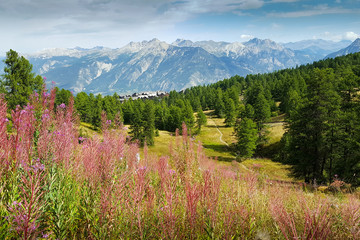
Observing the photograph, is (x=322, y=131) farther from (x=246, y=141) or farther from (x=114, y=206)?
(x=114, y=206)

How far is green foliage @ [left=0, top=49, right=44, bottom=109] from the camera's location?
3068cm

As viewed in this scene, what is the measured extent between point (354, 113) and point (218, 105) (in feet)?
256

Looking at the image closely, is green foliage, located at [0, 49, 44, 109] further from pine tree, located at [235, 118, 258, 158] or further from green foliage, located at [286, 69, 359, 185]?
pine tree, located at [235, 118, 258, 158]

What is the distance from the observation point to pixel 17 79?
104ft

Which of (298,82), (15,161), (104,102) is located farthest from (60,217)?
(298,82)

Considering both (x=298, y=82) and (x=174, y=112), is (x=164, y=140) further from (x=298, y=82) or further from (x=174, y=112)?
(x=298, y=82)

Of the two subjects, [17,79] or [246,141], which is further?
[246,141]

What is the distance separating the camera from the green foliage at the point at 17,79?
30.7 meters

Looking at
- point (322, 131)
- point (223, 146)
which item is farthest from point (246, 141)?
point (322, 131)

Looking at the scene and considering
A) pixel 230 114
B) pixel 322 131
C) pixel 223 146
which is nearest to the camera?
pixel 322 131

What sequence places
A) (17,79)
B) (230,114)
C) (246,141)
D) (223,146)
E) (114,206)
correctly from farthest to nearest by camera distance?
(230,114), (223,146), (246,141), (17,79), (114,206)

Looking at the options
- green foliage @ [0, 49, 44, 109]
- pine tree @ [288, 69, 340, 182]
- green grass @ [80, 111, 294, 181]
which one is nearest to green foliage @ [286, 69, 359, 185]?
pine tree @ [288, 69, 340, 182]

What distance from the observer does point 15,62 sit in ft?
105

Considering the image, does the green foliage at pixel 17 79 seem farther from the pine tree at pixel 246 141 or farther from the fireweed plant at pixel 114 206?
the pine tree at pixel 246 141
